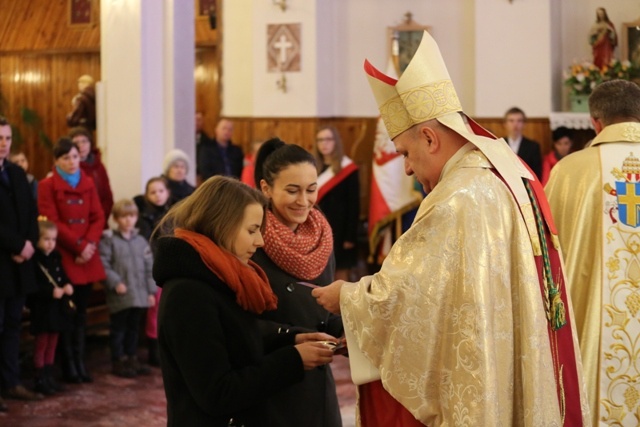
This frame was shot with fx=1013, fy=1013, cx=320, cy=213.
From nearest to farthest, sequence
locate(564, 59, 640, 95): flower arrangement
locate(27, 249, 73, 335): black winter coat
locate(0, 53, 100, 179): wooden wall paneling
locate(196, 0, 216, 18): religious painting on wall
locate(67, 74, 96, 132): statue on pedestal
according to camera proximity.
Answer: locate(27, 249, 73, 335): black winter coat → locate(67, 74, 96, 132): statue on pedestal → locate(564, 59, 640, 95): flower arrangement → locate(196, 0, 216, 18): religious painting on wall → locate(0, 53, 100, 179): wooden wall paneling

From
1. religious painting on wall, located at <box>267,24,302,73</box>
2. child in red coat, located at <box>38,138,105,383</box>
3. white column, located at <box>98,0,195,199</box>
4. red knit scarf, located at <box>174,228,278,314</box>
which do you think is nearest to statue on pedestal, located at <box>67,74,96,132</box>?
white column, located at <box>98,0,195,199</box>

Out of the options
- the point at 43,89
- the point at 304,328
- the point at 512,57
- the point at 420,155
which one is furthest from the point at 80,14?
the point at 420,155

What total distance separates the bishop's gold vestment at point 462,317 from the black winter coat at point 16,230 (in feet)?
12.9

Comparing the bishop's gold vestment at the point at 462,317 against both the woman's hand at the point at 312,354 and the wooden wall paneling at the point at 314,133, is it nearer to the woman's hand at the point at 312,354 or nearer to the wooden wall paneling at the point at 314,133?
the woman's hand at the point at 312,354

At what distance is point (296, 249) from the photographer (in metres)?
3.35

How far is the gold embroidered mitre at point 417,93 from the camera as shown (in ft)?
9.96

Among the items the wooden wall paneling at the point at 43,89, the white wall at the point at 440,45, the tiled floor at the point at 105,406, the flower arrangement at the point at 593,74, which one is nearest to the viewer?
the tiled floor at the point at 105,406

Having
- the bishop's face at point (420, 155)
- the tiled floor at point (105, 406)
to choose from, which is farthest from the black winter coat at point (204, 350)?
the tiled floor at point (105, 406)

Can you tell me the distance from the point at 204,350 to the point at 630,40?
9.37 metres

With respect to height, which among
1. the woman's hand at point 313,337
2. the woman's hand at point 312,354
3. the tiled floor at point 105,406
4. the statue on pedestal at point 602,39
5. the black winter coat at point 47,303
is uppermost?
the statue on pedestal at point 602,39

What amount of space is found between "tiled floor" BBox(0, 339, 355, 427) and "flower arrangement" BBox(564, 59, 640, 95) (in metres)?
4.72

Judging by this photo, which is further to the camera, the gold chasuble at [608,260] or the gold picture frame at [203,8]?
the gold picture frame at [203,8]

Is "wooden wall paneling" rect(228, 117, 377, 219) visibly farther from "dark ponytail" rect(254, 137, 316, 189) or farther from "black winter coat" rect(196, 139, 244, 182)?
"dark ponytail" rect(254, 137, 316, 189)

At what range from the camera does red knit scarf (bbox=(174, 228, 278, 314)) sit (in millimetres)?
2756
